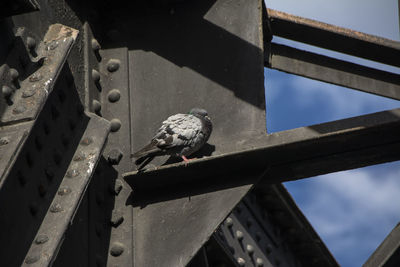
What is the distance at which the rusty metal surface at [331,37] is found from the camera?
17.5 feet

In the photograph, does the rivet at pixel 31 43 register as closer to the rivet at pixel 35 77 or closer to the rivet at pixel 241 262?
the rivet at pixel 35 77

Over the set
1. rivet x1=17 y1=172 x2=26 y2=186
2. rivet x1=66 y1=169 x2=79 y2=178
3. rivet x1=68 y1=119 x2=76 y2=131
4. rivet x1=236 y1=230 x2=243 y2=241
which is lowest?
rivet x1=236 y1=230 x2=243 y2=241

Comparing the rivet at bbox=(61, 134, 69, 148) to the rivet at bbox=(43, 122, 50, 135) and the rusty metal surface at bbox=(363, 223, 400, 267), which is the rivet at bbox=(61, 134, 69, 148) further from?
the rusty metal surface at bbox=(363, 223, 400, 267)

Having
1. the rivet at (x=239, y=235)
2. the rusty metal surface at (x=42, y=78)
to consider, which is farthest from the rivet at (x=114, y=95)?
the rivet at (x=239, y=235)

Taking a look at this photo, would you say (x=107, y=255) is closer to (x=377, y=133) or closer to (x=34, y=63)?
(x=34, y=63)

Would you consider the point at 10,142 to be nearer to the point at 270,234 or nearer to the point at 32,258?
the point at 32,258

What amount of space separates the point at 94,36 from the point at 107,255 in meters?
1.45

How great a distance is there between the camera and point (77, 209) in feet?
14.5

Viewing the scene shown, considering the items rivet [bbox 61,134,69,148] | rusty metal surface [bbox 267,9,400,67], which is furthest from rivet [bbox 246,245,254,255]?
rivet [bbox 61,134,69,148]

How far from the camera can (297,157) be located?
4953mm

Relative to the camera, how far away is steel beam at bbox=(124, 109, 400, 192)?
4785mm

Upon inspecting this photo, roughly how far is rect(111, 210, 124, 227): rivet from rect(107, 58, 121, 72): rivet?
960 millimetres

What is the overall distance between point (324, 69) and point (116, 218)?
169 centimetres

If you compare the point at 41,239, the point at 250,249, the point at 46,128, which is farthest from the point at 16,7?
the point at 250,249
